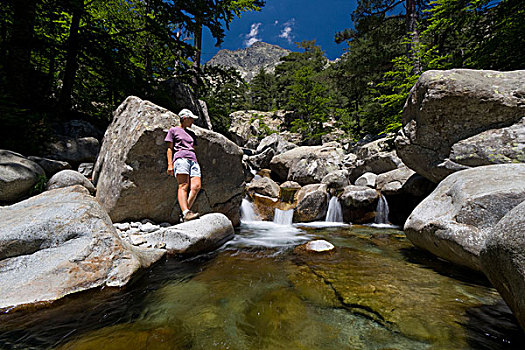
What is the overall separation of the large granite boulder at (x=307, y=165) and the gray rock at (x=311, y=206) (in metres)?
2.71

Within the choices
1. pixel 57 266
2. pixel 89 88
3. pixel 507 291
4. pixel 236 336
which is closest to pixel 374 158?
pixel 507 291

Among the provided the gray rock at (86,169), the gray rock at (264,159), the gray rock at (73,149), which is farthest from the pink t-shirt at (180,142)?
the gray rock at (264,159)

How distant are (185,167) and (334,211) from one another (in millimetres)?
6802

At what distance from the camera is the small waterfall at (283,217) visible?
899cm

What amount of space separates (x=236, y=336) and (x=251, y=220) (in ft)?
23.5

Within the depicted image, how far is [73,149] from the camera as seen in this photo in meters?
6.79

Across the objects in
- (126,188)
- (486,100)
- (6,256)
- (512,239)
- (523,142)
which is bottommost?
(6,256)

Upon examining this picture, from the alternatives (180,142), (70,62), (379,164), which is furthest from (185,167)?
(379,164)

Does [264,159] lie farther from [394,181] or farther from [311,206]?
[394,181]

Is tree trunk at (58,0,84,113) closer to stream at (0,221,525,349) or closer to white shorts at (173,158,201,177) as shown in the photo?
white shorts at (173,158,201,177)

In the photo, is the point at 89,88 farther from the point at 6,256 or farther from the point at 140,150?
the point at 6,256

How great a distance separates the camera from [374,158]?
11078mm

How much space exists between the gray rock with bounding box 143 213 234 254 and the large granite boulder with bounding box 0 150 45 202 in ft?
9.80

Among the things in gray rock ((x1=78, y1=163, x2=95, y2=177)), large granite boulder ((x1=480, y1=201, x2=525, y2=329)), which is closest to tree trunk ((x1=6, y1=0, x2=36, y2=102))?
gray rock ((x1=78, y1=163, x2=95, y2=177))
